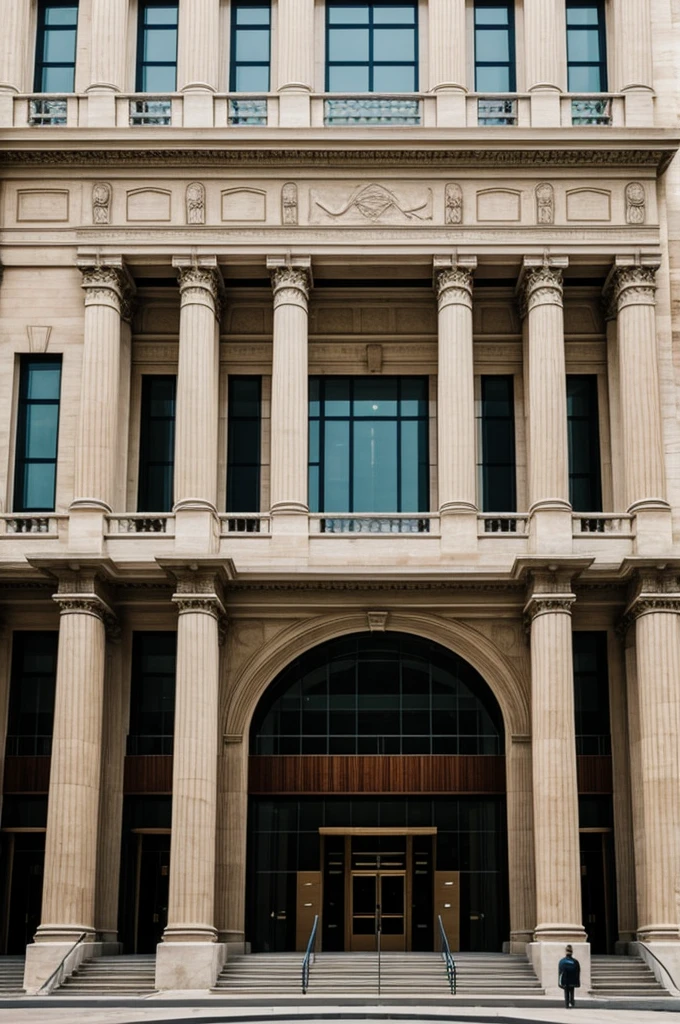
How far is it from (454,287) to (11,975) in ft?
63.6

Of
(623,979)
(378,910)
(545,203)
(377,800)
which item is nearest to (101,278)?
(545,203)

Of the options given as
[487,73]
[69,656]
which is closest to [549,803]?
[69,656]

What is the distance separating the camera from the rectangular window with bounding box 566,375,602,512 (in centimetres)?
3994

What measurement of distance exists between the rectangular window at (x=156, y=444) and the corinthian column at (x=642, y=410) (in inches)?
460

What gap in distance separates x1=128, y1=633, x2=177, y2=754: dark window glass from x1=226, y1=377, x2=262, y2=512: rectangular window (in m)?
4.04

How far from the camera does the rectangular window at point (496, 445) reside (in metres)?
40.2

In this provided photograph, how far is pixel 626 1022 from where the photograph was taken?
26.5m

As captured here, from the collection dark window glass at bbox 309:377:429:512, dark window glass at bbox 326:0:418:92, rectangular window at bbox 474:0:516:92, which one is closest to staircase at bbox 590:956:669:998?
dark window glass at bbox 309:377:429:512

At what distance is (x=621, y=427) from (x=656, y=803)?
31.5ft

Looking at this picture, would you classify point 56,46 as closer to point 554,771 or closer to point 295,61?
point 295,61

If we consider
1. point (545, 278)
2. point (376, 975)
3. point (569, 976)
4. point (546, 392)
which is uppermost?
point (545, 278)

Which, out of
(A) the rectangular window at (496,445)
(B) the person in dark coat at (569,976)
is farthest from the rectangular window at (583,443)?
(B) the person in dark coat at (569,976)

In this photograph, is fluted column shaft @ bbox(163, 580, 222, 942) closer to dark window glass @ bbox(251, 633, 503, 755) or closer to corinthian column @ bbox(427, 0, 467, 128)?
dark window glass @ bbox(251, 633, 503, 755)

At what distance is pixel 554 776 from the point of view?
115ft
